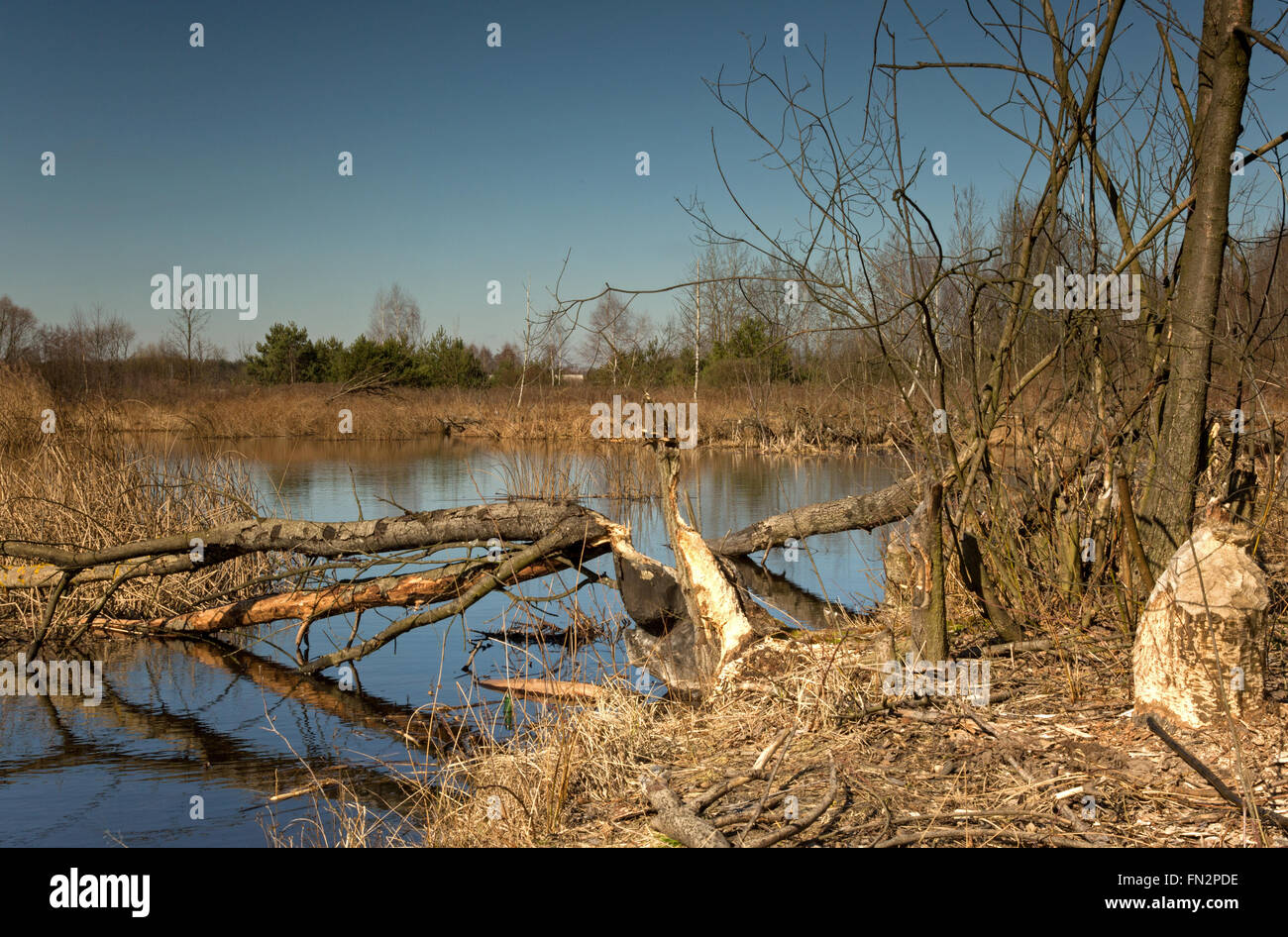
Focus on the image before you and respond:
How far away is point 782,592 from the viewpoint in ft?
33.2

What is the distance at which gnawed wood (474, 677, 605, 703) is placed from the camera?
562 cm

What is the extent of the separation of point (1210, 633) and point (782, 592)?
21.0ft

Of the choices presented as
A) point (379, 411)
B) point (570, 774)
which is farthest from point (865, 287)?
point (379, 411)

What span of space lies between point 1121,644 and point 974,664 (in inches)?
29.0

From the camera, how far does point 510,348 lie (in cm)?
3388

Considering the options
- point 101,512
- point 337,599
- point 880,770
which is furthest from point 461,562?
point 101,512

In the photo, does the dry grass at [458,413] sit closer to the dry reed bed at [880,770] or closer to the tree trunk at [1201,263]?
the tree trunk at [1201,263]

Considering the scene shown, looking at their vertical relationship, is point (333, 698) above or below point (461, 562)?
below

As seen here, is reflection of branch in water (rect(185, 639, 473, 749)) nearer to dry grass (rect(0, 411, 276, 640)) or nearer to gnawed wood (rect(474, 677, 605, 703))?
gnawed wood (rect(474, 677, 605, 703))

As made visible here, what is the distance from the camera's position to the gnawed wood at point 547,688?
5.62m

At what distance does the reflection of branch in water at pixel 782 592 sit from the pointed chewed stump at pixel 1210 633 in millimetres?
4930

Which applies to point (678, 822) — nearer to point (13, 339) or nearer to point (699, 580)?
point (699, 580)
